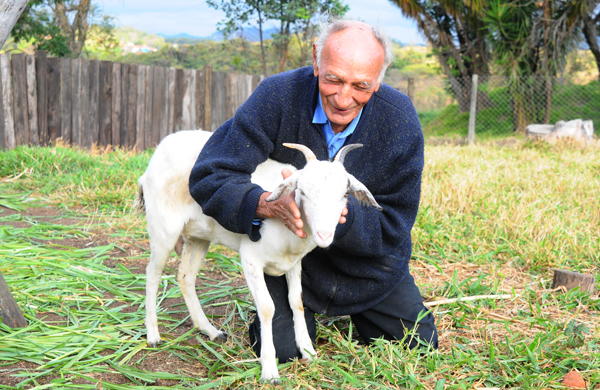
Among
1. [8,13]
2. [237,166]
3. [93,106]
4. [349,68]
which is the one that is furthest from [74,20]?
[349,68]

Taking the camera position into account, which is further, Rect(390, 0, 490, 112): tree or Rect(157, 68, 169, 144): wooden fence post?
Rect(390, 0, 490, 112): tree

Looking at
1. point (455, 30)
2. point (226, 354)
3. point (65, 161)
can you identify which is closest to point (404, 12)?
point (455, 30)

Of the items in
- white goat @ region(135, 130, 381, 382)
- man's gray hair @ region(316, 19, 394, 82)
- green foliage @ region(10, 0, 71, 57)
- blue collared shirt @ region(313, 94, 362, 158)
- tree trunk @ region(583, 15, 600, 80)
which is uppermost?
tree trunk @ region(583, 15, 600, 80)

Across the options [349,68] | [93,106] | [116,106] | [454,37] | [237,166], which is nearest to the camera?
[349,68]

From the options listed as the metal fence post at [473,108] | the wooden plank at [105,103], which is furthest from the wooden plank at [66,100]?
the metal fence post at [473,108]

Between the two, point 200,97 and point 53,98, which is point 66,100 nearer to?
point 53,98

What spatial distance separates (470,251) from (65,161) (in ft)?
15.8

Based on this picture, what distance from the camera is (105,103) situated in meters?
7.65

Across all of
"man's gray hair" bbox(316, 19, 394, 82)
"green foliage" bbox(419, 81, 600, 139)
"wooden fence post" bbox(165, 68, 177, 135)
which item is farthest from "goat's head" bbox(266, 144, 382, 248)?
"green foliage" bbox(419, 81, 600, 139)

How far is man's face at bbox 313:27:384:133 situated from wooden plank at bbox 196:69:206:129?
6.79 meters

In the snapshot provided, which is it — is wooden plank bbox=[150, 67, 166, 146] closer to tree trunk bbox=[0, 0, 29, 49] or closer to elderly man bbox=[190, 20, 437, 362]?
tree trunk bbox=[0, 0, 29, 49]

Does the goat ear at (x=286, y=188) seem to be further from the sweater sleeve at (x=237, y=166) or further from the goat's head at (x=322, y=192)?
the sweater sleeve at (x=237, y=166)

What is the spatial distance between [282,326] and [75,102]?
19.0ft

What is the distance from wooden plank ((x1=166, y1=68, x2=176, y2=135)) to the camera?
8.40m
